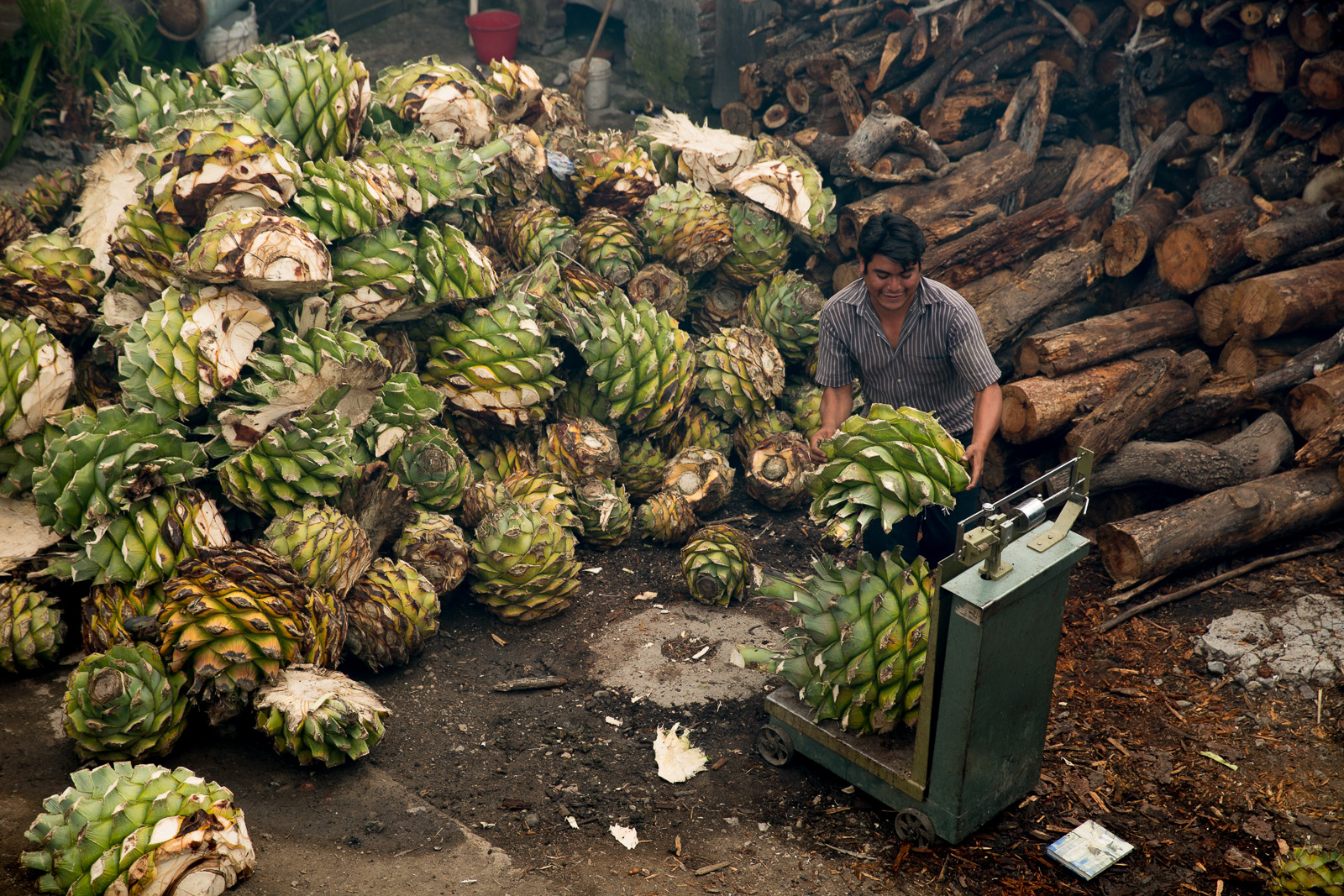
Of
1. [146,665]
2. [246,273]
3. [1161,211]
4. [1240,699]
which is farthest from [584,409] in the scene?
[1161,211]

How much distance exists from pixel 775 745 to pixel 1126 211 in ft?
15.8

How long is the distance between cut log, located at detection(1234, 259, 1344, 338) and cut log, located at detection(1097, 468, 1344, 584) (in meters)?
0.88

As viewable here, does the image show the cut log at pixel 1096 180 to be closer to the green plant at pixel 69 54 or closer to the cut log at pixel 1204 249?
the cut log at pixel 1204 249

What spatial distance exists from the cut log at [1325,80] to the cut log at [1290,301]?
121cm

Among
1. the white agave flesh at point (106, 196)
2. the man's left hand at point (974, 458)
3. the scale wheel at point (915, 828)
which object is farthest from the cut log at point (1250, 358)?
the white agave flesh at point (106, 196)

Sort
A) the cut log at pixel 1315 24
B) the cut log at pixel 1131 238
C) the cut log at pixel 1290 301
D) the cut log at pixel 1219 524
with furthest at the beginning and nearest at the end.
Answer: the cut log at pixel 1131 238 → the cut log at pixel 1315 24 → the cut log at pixel 1290 301 → the cut log at pixel 1219 524

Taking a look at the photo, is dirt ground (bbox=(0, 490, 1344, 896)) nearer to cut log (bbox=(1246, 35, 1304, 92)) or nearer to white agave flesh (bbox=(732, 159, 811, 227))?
white agave flesh (bbox=(732, 159, 811, 227))

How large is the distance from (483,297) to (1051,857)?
3706 millimetres

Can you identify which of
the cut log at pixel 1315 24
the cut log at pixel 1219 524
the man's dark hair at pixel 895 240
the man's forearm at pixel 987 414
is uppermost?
the cut log at pixel 1315 24

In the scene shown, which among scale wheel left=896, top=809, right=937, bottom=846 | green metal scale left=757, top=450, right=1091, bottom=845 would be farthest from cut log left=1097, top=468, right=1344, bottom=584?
scale wheel left=896, top=809, right=937, bottom=846

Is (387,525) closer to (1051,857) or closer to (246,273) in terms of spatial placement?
(246,273)

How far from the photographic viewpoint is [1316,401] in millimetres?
4832

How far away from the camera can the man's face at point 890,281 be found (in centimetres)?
396

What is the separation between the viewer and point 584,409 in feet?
17.9
